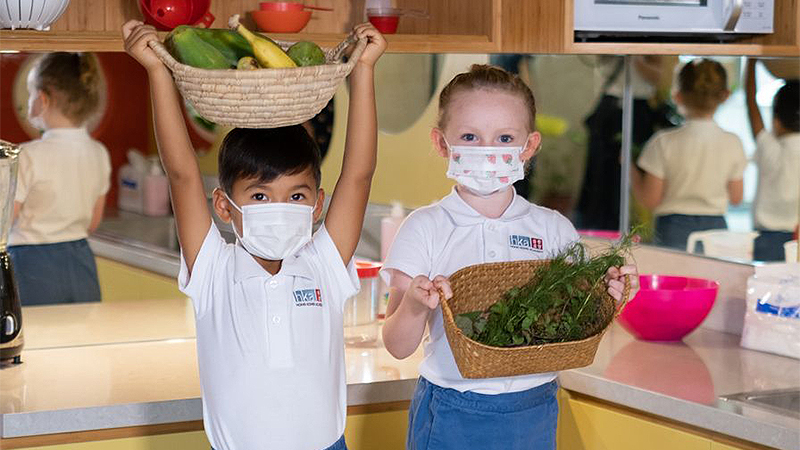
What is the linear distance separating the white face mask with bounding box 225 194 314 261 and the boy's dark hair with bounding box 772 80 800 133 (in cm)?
136

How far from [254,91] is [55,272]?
47.0 inches

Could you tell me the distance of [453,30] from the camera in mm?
2633

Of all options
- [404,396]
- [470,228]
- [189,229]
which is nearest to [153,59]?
[189,229]

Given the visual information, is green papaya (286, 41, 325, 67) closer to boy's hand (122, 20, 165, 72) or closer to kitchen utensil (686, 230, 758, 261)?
boy's hand (122, 20, 165, 72)

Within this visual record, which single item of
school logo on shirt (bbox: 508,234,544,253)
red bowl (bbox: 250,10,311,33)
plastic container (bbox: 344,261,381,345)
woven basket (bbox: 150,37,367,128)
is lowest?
plastic container (bbox: 344,261,381,345)

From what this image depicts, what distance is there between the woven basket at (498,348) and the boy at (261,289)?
200 millimetres

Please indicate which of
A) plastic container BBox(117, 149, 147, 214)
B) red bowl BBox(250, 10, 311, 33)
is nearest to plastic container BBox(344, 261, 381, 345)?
plastic container BBox(117, 149, 147, 214)

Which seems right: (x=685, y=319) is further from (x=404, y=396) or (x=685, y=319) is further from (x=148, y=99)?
(x=148, y=99)

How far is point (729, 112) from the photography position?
9.52 feet

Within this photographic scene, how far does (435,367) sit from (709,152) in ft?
3.71

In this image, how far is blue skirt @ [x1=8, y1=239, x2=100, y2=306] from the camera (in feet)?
8.97

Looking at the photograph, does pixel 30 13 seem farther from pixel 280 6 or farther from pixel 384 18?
pixel 384 18

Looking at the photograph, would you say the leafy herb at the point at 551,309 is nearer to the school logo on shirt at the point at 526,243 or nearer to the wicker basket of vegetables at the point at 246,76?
the school logo on shirt at the point at 526,243

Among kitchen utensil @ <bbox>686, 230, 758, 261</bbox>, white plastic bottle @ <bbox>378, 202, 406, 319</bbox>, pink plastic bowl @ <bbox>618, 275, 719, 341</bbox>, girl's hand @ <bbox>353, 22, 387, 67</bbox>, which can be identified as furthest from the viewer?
white plastic bottle @ <bbox>378, 202, 406, 319</bbox>
